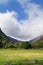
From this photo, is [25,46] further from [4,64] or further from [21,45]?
[4,64]

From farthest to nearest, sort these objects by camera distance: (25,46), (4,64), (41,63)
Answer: (25,46)
(41,63)
(4,64)

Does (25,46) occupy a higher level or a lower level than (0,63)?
higher

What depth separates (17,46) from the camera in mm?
120875

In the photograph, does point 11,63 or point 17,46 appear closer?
point 11,63

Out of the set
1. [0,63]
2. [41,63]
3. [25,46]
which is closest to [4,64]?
[0,63]

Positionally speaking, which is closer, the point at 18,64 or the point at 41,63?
the point at 18,64

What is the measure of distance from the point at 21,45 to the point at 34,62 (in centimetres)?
7439

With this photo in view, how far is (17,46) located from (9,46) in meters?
4.17

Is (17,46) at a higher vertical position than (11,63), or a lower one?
higher

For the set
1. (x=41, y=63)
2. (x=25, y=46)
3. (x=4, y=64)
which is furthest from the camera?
A: (x=25, y=46)

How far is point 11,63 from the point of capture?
4300 cm

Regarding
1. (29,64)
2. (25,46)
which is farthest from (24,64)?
(25,46)

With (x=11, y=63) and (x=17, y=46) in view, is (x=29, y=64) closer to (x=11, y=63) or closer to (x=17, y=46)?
(x=11, y=63)

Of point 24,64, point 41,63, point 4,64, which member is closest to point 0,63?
point 4,64
